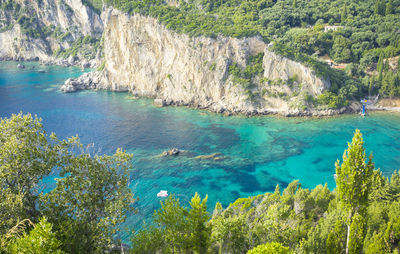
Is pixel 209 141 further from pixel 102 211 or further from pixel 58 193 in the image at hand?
pixel 58 193

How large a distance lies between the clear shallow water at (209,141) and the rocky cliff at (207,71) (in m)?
5.38

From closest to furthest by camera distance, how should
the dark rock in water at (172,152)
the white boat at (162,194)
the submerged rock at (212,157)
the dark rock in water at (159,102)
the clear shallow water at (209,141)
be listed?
the white boat at (162,194), the clear shallow water at (209,141), the submerged rock at (212,157), the dark rock in water at (172,152), the dark rock in water at (159,102)

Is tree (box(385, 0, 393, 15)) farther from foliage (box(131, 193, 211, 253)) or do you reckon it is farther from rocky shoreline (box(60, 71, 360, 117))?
foliage (box(131, 193, 211, 253))

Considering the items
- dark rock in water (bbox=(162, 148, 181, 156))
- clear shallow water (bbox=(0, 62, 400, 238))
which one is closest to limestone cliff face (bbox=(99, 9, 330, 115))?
clear shallow water (bbox=(0, 62, 400, 238))

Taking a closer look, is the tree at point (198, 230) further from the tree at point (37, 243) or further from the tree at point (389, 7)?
the tree at point (389, 7)

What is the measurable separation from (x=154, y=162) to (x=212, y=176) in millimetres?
11025

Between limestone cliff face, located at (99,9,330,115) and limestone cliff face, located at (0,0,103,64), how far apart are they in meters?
73.2

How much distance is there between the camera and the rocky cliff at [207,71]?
68.5 meters

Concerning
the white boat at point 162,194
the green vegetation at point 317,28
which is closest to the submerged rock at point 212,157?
the white boat at point 162,194

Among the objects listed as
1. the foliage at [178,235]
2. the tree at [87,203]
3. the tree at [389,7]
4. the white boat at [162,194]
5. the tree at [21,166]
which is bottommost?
the white boat at [162,194]

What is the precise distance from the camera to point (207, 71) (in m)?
75.0

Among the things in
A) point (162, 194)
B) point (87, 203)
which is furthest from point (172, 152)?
point (87, 203)

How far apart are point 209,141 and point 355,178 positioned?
129 ft

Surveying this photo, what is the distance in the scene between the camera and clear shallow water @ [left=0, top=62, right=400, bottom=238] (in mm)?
40688
